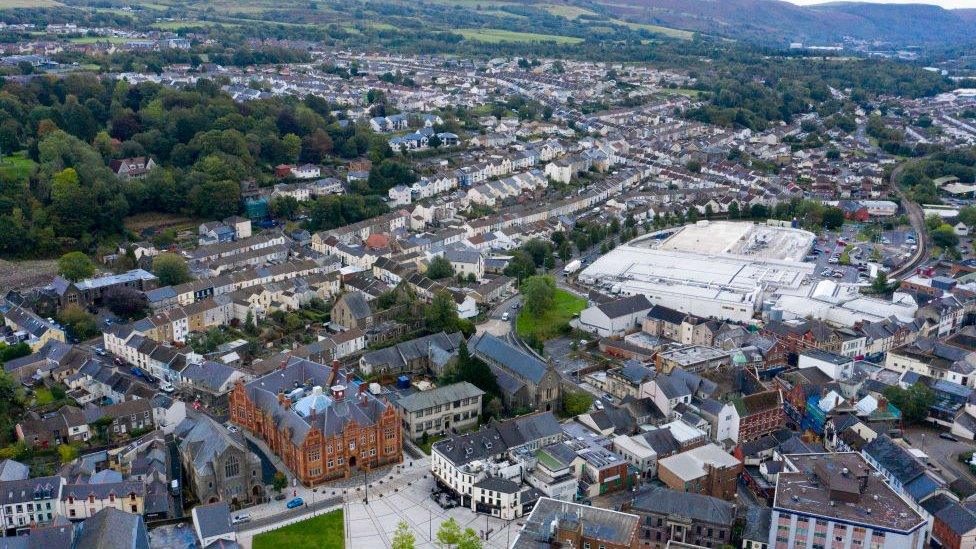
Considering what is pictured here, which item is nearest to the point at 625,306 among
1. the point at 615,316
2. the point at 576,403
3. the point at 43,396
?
the point at 615,316

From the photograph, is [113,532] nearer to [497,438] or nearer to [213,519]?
[213,519]

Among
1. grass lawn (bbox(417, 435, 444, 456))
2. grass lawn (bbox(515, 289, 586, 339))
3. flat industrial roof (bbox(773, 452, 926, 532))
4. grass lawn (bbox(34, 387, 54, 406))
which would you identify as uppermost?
flat industrial roof (bbox(773, 452, 926, 532))

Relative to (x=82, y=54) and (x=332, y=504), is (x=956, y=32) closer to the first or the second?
(x=82, y=54)

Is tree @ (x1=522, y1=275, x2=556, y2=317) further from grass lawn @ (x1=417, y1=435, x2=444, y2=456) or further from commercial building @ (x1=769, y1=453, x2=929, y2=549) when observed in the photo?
commercial building @ (x1=769, y1=453, x2=929, y2=549)

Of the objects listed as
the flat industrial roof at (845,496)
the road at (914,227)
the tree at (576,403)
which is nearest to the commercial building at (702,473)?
the flat industrial roof at (845,496)

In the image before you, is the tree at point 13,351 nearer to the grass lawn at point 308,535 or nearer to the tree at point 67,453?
the tree at point 67,453

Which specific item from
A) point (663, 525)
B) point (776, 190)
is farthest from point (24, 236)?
point (776, 190)

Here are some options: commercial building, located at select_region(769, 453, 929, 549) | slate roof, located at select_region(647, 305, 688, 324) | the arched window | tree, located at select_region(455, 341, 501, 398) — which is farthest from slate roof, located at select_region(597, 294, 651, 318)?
the arched window

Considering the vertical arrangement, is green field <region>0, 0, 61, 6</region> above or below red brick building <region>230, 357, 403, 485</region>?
above
